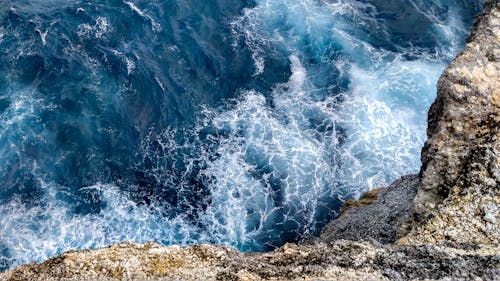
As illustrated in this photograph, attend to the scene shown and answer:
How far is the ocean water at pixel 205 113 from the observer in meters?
39.5

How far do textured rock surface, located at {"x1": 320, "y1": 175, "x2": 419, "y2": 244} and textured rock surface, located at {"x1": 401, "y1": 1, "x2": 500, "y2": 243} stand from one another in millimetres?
5171

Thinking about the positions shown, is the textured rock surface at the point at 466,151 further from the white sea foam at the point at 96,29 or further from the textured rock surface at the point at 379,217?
the white sea foam at the point at 96,29

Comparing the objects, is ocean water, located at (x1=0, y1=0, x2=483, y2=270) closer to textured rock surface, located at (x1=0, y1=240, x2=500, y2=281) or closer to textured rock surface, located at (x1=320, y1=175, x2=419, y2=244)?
textured rock surface, located at (x1=320, y1=175, x2=419, y2=244)

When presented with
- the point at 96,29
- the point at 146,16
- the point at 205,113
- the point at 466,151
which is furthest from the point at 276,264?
the point at 146,16

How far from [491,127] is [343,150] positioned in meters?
22.9

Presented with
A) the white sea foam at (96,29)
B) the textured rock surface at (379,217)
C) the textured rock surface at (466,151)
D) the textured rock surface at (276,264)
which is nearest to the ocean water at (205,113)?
the white sea foam at (96,29)

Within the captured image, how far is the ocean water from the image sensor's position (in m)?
39.5

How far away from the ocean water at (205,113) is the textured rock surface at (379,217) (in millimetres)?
7528

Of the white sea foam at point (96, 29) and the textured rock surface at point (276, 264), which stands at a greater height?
the white sea foam at point (96, 29)

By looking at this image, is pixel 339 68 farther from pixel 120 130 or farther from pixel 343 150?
pixel 120 130

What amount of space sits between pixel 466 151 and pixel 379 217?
9.34m

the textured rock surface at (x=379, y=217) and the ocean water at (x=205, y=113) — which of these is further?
the ocean water at (x=205, y=113)

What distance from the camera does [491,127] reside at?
20547 mm

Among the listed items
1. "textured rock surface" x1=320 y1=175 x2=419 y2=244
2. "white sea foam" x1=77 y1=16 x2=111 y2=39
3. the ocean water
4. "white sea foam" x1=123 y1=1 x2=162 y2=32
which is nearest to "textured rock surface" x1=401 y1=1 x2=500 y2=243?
"textured rock surface" x1=320 y1=175 x2=419 y2=244
